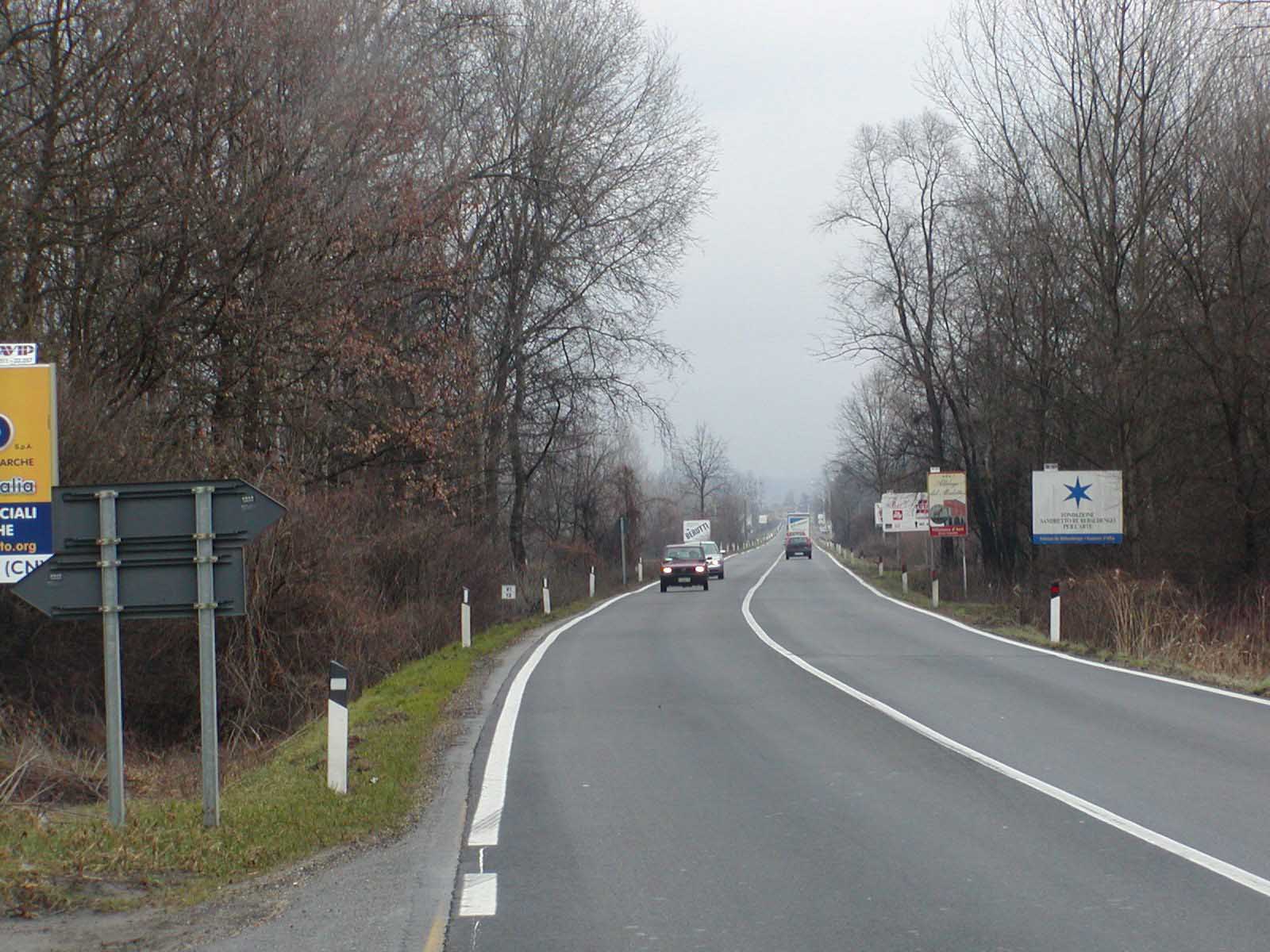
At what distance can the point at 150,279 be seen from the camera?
19.2m

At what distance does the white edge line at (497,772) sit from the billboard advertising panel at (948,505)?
26078mm

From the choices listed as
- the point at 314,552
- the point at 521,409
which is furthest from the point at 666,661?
the point at 521,409

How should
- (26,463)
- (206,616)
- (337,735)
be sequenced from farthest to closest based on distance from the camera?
1. (26,463)
2. (337,735)
3. (206,616)

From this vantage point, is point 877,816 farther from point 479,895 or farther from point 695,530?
point 695,530

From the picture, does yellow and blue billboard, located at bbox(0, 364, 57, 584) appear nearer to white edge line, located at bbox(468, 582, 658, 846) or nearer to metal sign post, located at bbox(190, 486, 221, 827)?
metal sign post, located at bbox(190, 486, 221, 827)

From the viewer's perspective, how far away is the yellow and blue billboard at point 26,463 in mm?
11547

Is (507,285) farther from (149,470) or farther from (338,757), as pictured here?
(338,757)

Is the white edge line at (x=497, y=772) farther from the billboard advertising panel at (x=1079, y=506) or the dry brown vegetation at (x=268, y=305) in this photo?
the billboard advertising panel at (x=1079, y=506)

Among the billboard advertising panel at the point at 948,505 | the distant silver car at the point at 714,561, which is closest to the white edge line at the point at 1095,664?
the billboard advertising panel at the point at 948,505

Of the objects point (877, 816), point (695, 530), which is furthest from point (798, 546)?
point (877, 816)

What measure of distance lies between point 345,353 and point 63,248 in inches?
230

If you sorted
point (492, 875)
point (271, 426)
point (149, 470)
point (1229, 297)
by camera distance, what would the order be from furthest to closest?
point (1229, 297)
point (271, 426)
point (149, 470)
point (492, 875)

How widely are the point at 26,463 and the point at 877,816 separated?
7.84 metres

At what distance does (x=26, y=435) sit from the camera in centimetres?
1162
